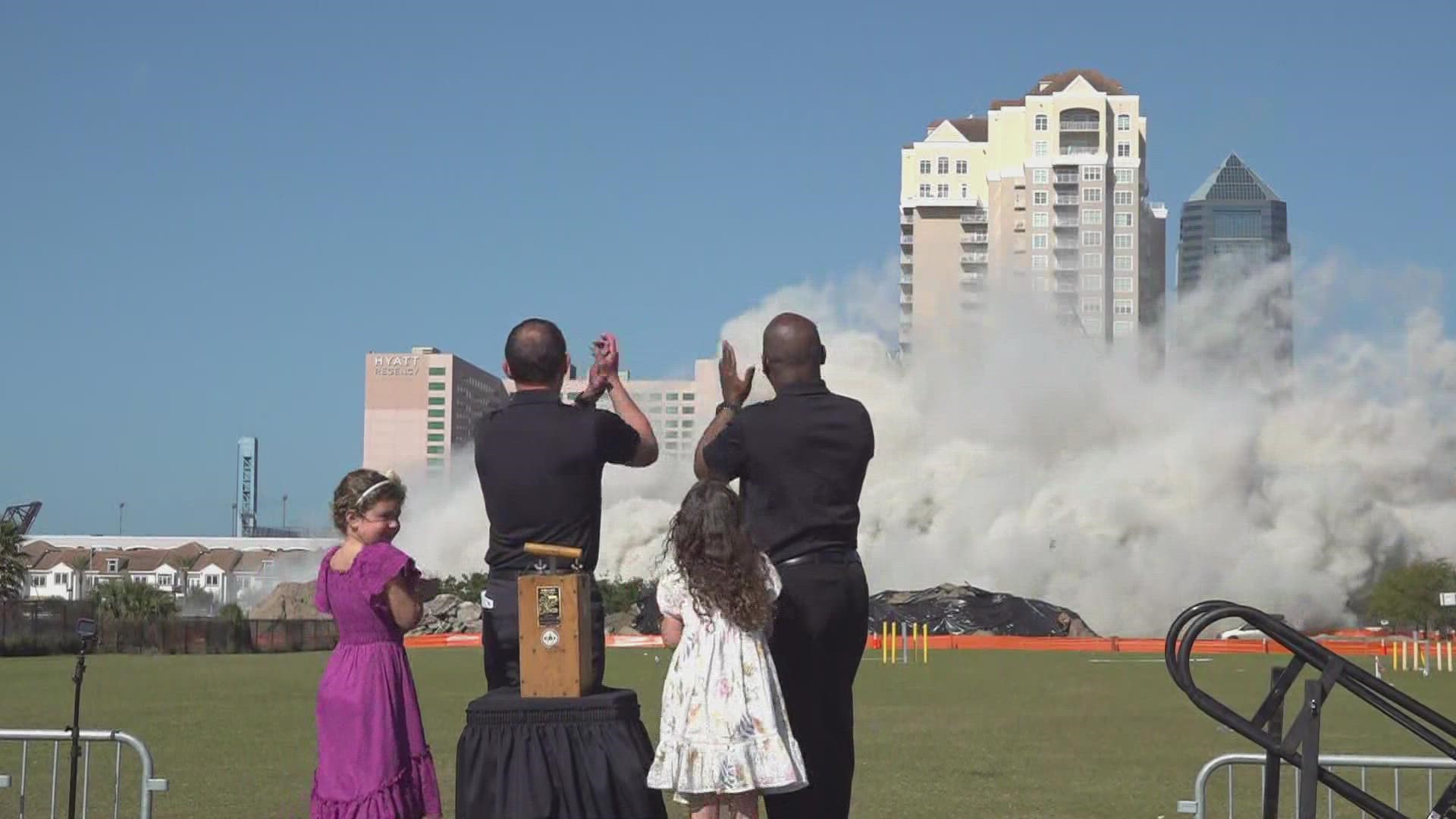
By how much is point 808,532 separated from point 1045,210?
399 feet

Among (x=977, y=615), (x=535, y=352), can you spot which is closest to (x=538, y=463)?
(x=535, y=352)

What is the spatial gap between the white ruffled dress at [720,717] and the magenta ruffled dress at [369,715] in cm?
133

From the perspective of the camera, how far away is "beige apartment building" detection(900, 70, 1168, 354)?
125500mm

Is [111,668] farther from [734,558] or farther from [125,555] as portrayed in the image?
[125,555]

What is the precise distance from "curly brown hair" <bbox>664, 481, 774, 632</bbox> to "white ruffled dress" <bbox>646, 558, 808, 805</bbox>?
85mm

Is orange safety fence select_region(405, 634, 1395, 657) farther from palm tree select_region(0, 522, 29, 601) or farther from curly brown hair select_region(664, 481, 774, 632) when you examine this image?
curly brown hair select_region(664, 481, 774, 632)

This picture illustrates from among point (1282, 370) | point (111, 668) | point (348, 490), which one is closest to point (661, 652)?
point (111, 668)

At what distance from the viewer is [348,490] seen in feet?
25.4

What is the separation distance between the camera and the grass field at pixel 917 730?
45.0ft

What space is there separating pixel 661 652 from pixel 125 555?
129 metres

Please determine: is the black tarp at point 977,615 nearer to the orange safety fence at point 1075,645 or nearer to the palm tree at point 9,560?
the orange safety fence at point 1075,645

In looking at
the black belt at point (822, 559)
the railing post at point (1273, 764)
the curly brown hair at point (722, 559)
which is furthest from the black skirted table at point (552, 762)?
the railing post at point (1273, 764)

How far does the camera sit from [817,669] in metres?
7.16

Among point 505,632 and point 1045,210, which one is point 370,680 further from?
point 1045,210
